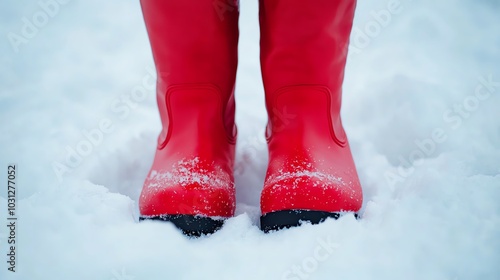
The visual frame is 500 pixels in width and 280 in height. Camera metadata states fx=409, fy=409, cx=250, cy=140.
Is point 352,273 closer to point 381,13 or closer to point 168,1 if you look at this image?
point 168,1

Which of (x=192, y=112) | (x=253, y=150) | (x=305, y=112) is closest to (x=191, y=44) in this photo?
(x=192, y=112)

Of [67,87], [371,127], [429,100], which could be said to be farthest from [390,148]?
[67,87]

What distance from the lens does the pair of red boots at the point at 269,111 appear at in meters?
0.66

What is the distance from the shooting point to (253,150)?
963mm

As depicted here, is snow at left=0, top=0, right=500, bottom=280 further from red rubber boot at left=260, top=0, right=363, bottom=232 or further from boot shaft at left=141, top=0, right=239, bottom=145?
boot shaft at left=141, top=0, right=239, bottom=145

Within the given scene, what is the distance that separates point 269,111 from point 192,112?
5.9 inches

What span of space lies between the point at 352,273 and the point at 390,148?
0.46 m

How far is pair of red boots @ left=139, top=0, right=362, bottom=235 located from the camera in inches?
25.9

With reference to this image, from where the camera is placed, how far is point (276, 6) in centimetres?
67

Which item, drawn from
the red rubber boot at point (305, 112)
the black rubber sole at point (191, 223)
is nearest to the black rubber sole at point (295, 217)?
the red rubber boot at point (305, 112)

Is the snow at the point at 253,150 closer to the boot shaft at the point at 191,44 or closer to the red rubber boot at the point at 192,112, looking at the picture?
the red rubber boot at the point at 192,112

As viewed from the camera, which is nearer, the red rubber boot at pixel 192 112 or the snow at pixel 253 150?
the snow at pixel 253 150

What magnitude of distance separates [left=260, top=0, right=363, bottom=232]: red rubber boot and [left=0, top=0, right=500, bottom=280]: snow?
0.04m

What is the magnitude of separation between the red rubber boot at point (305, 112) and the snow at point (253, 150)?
0.04 meters
